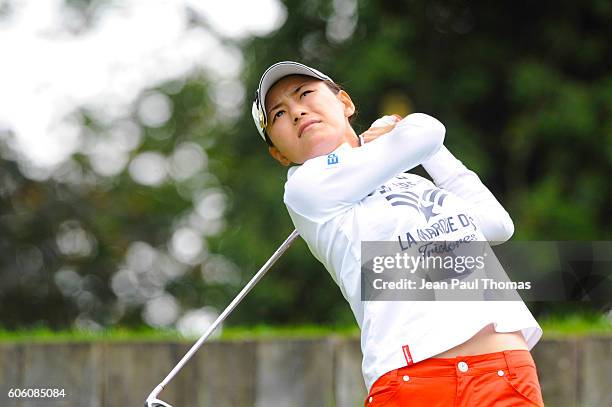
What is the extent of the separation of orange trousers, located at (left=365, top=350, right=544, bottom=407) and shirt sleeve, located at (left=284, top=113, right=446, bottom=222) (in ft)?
1.36

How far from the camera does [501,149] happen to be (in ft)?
38.3

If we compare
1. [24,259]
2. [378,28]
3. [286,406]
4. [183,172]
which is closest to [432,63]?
[378,28]

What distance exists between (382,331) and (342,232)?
0.83 feet

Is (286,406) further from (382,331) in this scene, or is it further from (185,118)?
(185,118)

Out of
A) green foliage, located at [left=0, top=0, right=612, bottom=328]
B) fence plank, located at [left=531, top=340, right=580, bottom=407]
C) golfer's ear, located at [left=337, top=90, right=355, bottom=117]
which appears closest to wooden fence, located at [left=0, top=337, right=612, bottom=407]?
fence plank, located at [left=531, top=340, right=580, bottom=407]

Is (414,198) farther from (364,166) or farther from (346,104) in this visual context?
(346,104)

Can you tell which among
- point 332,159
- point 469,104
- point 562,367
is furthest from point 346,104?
point 469,104

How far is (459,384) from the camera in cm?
236

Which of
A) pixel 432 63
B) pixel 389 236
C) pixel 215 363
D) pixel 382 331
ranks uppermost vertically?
pixel 432 63

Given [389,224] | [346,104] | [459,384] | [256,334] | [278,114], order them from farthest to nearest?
[256,334] < [346,104] < [278,114] < [389,224] < [459,384]

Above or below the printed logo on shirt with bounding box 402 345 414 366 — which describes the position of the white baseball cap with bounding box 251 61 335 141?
above

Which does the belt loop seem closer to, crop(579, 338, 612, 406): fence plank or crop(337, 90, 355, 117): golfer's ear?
crop(337, 90, 355, 117): golfer's ear

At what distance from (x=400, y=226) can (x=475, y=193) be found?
1.13 feet

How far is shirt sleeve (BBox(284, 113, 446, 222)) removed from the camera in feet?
8.18
